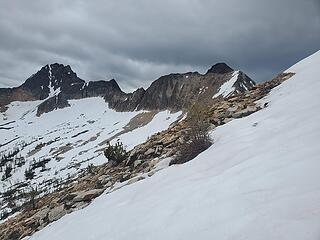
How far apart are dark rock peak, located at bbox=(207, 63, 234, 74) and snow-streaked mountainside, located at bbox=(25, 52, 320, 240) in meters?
159

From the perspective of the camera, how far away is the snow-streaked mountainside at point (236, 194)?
19.4 ft

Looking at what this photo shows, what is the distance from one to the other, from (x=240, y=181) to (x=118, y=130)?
552 ft

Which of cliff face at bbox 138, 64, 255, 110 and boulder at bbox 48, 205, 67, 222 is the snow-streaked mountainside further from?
cliff face at bbox 138, 64, 255, 110

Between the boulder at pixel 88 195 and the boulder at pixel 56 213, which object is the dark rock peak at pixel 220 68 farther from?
the boulder at pixel 56 213

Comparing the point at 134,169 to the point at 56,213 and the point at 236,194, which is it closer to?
the point at 56,213

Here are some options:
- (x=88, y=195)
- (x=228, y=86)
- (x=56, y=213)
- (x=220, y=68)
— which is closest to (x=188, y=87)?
(x=220, y=68)

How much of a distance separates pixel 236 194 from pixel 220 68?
558ft

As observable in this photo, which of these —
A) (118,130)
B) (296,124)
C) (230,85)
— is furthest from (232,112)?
(118,130)

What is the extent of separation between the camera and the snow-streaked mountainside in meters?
5.91

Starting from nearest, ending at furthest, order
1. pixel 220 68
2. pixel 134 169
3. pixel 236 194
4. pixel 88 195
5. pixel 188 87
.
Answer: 1. pixel 236 194
2. pixel 88 195
3. pixel 134 169
4. pixel 220 68
5. pixel 188 87

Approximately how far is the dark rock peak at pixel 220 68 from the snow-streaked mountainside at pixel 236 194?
158760mm

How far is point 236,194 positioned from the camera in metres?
7.24

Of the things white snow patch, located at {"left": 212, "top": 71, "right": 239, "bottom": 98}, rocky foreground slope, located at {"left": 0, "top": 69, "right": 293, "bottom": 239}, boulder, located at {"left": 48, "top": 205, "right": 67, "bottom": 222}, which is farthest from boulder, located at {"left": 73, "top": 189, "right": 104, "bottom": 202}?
white snow patch, located at {"left": 212, "top": 71, "right": 239, "bottom": 98}

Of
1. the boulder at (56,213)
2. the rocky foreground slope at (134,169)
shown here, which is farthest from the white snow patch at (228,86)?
the boulder at (56,213)
